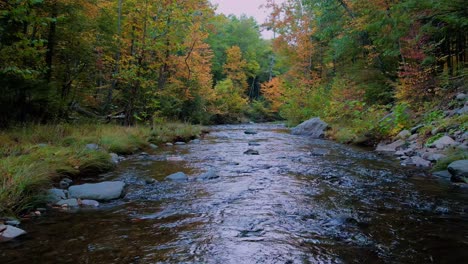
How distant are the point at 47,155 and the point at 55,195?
149 centimetres

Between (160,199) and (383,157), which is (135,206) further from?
(383,157)

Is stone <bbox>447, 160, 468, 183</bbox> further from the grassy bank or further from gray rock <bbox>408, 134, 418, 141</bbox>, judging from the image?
the grassy bank

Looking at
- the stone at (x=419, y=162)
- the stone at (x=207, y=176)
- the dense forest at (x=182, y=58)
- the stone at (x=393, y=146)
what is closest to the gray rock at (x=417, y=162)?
the stone at (x=419, y=162)

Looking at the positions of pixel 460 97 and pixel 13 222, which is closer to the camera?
pixel 13 222

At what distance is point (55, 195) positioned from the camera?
167 inches

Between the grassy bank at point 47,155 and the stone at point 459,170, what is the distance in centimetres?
615

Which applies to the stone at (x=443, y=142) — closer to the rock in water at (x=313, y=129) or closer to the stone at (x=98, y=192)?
the stone at (x=98, y=192)

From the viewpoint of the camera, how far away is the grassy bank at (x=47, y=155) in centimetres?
376

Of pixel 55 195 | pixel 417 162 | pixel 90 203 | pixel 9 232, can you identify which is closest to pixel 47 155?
pixel 55 195

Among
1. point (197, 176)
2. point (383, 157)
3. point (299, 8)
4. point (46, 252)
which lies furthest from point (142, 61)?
point (299, 8)

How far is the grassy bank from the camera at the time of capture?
3.76 metres

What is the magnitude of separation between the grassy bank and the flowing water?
1.45 ft

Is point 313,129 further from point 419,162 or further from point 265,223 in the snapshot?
point 265,223

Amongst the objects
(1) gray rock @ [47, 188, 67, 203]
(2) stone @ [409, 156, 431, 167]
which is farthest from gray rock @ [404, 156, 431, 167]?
(1) gray rock @ [47, 188, 67, 203]
